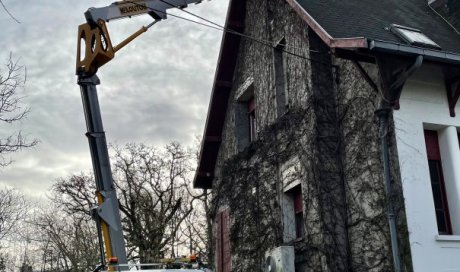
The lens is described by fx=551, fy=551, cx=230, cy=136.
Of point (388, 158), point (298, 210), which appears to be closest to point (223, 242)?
point (298, 210)

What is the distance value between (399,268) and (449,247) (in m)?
1.26

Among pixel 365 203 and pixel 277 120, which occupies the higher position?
pixel 277 120

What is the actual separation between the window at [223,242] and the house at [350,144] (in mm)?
725

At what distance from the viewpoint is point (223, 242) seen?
56.1ft

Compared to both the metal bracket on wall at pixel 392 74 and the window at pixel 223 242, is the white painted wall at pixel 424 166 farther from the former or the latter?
the window at pixel 223 242

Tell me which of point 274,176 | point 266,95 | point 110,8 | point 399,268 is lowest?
point 399,268

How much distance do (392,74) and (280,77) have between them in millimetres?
4760

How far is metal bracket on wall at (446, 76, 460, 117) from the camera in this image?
10.6 m

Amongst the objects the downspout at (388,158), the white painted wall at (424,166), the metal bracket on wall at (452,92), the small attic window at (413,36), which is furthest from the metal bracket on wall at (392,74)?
the metal bracket on wall at (452,92)

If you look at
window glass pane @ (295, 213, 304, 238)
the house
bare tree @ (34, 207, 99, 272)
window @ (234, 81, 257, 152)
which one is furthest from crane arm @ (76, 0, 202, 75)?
bare tree @ (34, 207, 99, 272)

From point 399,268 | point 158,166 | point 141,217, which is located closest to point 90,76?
point 399,268

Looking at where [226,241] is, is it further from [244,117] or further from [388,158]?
[388,158]

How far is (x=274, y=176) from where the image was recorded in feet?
45.0

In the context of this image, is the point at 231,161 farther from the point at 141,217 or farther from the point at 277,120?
the point at 141,217
